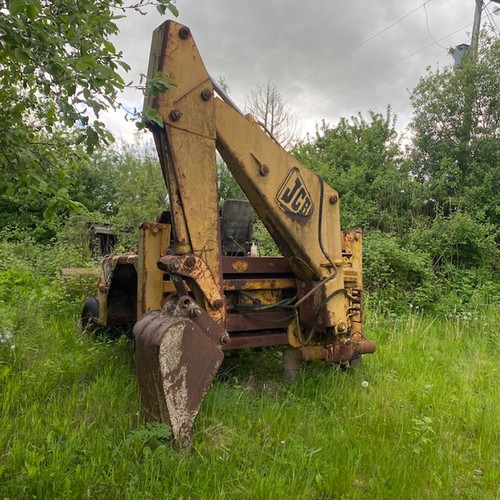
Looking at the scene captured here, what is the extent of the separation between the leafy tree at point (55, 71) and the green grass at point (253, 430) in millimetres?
1241

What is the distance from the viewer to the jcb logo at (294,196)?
3.23m

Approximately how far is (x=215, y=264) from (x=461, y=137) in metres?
10.0

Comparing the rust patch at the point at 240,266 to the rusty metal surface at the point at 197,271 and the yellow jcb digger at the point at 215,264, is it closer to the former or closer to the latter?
the yellow jcb digger at the point at 215,264

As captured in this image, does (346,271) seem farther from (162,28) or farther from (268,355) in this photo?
(162,28)

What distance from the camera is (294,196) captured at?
3.29 metres

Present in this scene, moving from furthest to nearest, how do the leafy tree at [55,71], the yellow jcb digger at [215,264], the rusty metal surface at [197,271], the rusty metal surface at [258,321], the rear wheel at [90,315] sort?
the rear wheel at [90,315] < the rusty metal surface at [258,321] < the rusty metal surface at [197,271] < the yellow jcb digger at [215,264] < the leafy tree at [55,71]

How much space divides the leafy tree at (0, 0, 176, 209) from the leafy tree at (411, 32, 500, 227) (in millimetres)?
8403

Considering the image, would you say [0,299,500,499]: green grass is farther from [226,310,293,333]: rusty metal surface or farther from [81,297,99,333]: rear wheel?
[226,310,293,333]: rusty metal surface

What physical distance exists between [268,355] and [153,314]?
192 centimetres

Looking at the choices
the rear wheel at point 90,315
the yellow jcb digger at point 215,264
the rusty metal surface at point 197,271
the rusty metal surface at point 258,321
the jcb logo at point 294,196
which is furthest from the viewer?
the rear wheel at point 90,315

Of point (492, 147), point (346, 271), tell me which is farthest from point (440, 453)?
point (492, 147)

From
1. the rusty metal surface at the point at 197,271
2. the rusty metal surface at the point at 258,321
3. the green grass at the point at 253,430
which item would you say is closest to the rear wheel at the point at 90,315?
the green grass at the point at 253,430

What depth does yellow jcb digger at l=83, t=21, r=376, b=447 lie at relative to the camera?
260cm

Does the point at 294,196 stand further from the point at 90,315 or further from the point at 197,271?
the point at 90,315
